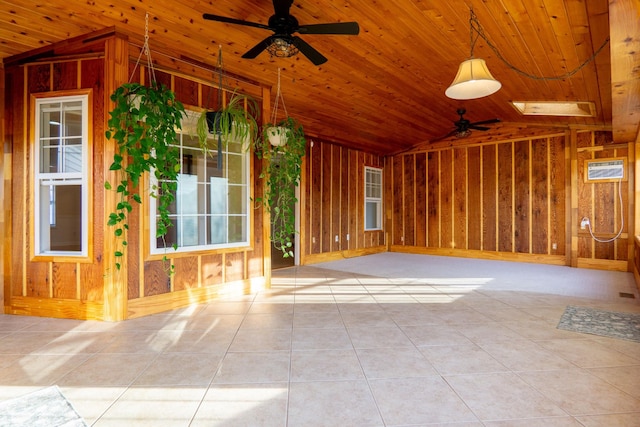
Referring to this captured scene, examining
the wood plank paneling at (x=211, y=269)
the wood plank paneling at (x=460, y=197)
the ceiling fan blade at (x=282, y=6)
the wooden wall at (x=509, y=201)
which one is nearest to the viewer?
the ceiling fan blade at (x=282, y=6)

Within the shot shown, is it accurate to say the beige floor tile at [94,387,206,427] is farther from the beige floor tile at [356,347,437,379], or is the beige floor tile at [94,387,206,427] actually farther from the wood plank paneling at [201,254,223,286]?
the wood plank paneling at [201,254,223,286]

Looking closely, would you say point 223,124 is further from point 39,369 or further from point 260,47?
point 39,369

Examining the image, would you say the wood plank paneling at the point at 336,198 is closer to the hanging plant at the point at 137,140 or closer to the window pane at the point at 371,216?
the window pane at the point at 371,216

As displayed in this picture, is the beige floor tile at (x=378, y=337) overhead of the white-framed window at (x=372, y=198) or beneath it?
beneath

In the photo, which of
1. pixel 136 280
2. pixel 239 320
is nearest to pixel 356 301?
pixel 239 320

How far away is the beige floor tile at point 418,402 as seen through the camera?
1653 millimetres

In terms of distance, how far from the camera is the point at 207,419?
1649 mm

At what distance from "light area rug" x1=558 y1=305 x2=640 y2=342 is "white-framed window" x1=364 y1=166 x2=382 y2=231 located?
17.1 feet

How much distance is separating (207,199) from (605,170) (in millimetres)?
6604

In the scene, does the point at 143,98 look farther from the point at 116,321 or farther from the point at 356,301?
the point at 356,301

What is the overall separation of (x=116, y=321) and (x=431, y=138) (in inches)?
279

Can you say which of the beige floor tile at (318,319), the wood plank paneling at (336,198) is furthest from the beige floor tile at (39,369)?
the wood plank paneling at (336,198)

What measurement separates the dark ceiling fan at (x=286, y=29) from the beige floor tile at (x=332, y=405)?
2.36 metres

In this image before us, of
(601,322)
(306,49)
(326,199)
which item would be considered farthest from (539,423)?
(326,199)
